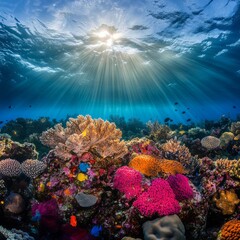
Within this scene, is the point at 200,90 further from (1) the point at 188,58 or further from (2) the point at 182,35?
(2) the point at 182,35

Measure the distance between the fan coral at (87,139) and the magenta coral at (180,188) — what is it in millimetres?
1570

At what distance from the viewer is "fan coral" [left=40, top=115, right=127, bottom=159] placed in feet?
17.0

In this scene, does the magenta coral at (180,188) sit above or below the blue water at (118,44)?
below

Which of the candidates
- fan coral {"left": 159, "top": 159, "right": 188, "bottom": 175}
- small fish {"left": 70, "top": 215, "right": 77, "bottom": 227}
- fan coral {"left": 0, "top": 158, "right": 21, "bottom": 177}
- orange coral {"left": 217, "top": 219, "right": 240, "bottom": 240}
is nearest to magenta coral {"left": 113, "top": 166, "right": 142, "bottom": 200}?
fan coral {"left": 159, "top": 159, "right": 188, "bottom": 175}

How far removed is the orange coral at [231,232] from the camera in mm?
4199

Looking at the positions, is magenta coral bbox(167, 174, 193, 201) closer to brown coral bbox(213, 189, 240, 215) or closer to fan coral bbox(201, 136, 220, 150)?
brown coral bbox(213, 189, 240, 215)

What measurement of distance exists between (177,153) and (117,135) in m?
2.50

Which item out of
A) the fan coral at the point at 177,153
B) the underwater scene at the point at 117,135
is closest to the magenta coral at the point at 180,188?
the underwater scene at the point at 117,135

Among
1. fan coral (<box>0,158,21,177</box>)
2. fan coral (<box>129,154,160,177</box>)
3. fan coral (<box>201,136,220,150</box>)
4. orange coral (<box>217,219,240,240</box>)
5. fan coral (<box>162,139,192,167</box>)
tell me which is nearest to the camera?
orange coral (<box>217,219,240,240</box>)

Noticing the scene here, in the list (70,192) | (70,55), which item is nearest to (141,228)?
(70,192)

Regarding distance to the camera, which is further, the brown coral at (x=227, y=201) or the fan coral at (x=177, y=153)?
the fan coral at (x=177, y=153)

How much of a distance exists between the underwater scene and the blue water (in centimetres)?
10

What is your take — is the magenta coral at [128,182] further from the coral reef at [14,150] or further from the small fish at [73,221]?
the coral reef at [14,150]

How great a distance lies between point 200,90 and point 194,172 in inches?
1180
